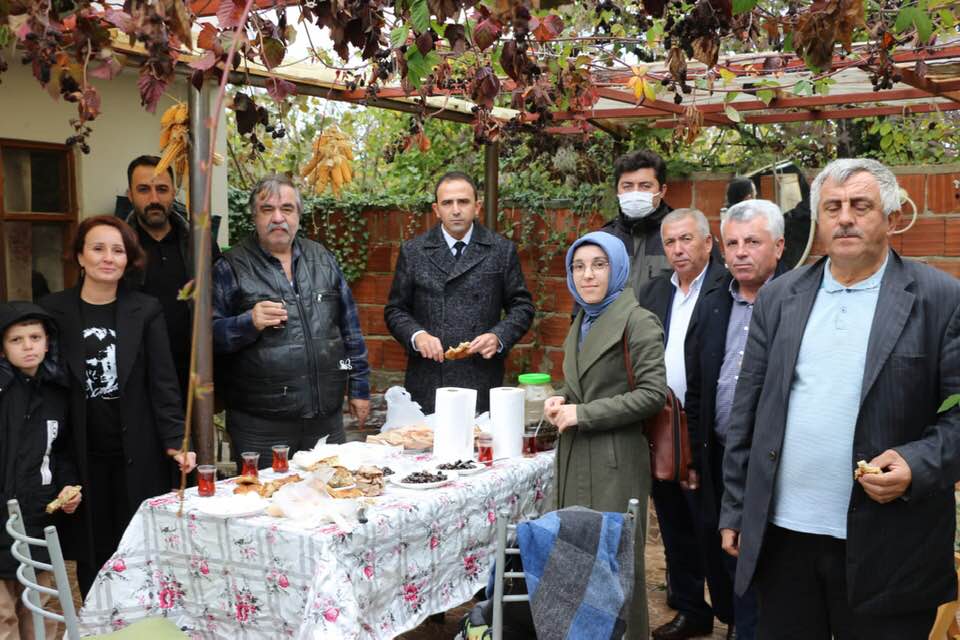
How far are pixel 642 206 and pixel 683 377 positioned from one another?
115 centimetres

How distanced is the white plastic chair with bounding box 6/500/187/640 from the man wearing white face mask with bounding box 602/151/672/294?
9.05 feet

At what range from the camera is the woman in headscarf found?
135 inches

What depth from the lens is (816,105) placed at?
5.48m

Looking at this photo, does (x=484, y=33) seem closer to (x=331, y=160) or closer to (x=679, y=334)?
(x=679, y=334)

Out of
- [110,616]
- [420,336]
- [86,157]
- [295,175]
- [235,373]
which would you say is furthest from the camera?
[295,175]

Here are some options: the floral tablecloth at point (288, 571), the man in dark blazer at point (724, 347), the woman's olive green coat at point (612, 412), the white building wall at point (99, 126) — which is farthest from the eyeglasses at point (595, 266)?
the white building wall at point (99, 126)

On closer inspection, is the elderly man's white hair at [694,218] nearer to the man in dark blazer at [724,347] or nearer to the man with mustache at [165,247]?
the man in dark blazer at [724,347]

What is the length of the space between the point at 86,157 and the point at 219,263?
1880 mm

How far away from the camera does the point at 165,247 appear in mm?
4477

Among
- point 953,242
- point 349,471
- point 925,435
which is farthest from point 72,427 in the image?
point 953,242

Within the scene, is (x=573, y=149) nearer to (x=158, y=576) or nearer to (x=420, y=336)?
(x=420, y=336)

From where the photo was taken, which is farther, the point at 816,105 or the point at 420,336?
the point at 816,105

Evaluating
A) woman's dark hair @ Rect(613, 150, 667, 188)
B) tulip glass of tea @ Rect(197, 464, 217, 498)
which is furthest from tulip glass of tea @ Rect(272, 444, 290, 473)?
woman's dark hair @ Rect(613, 150, 667, 188)

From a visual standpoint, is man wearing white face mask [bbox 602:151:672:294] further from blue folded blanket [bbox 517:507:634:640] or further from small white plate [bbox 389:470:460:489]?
blue folded blanket [bbox 517:507:634:640]
